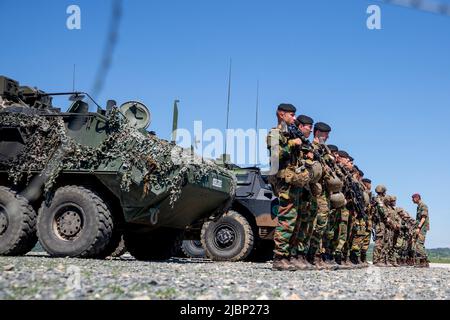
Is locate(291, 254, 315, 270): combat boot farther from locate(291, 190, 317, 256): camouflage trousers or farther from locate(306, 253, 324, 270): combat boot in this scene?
locate(306, 253, 324, 270): combat boot

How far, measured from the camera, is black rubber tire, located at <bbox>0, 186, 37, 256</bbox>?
8.64 metres

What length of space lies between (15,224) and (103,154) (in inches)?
64.2

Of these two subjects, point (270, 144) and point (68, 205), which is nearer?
point (270, 144)

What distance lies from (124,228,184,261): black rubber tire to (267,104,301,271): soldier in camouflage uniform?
11.5 ft

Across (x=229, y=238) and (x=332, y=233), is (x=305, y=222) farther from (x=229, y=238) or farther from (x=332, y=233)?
(x=229, y=238)

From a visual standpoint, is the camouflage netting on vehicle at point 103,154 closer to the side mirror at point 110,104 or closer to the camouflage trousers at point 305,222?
the side mirror at point 110,104

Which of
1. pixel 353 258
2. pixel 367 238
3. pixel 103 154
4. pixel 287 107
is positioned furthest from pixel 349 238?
pixel 103 154

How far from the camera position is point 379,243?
1453cm
